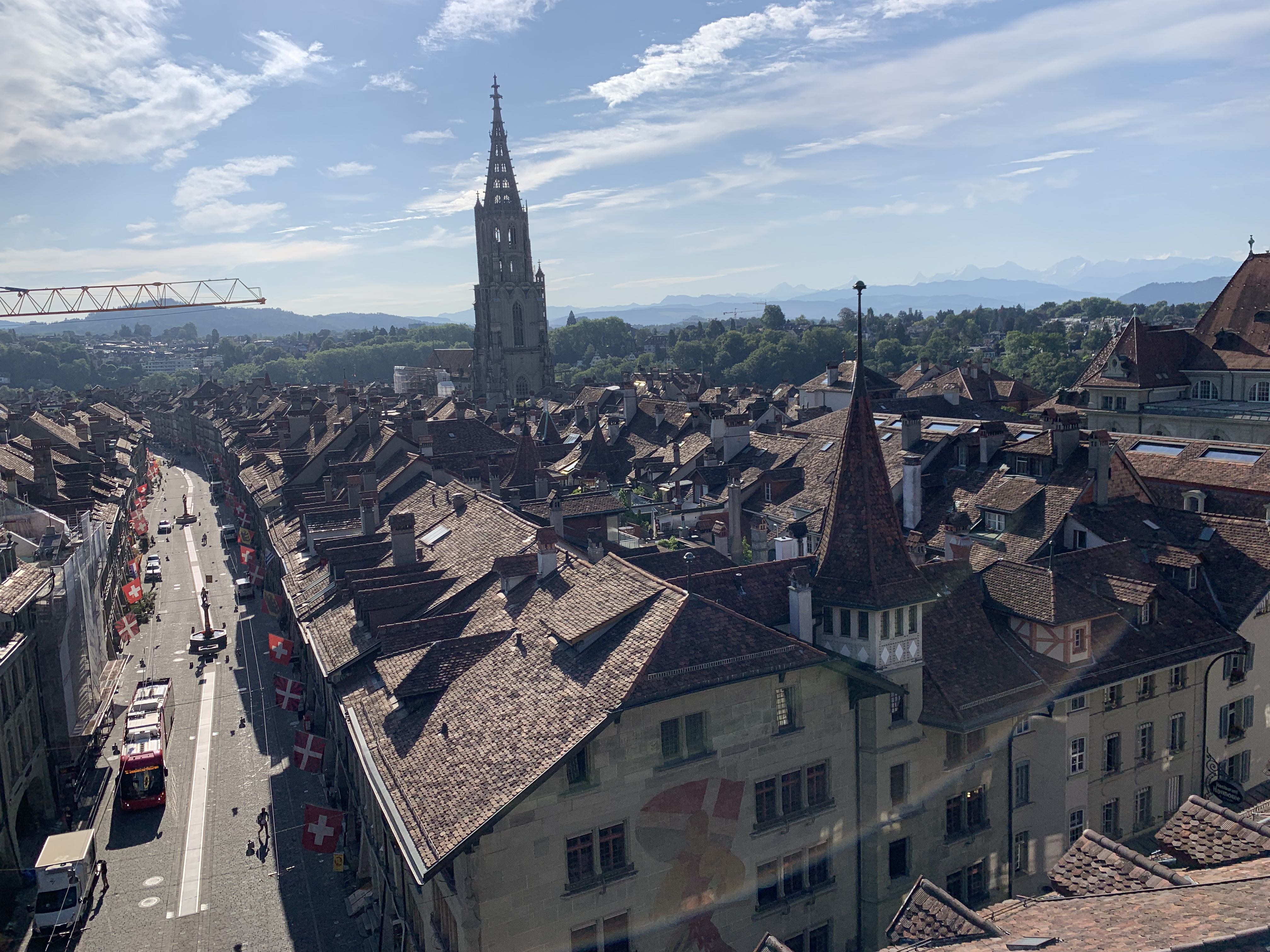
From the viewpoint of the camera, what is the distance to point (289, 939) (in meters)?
33.5

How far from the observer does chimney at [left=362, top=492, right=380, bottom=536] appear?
5325 centimetres

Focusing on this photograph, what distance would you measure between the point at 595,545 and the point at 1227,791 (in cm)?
2606

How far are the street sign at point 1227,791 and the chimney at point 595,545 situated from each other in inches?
998

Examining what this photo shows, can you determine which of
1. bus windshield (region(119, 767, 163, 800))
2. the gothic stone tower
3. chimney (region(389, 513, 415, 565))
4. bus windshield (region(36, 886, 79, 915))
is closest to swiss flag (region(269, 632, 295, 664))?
bus windshield (region(119, 767, 163, 800))

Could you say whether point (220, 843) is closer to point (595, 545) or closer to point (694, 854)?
point (595, 545)

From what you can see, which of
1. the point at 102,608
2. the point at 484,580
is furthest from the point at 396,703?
the point at 102,608

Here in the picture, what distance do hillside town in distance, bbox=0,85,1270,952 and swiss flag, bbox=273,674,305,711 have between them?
15 centimetres

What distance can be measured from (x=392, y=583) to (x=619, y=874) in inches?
729

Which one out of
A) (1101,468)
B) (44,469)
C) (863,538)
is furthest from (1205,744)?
(44,469)

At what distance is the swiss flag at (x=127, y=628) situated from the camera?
5975cm

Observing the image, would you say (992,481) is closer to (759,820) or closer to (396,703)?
(759,820)

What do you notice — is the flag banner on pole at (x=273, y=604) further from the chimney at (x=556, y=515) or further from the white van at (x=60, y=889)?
the chimney at (x=556, y=515)

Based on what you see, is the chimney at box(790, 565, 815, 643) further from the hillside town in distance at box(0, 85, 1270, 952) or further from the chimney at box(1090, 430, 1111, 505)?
the chimney at box(1090, 430, 1111, 505)

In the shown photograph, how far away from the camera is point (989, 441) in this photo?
178 ft
